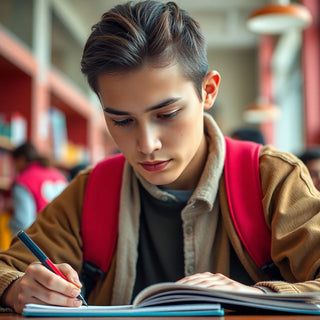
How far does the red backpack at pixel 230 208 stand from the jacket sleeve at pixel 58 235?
0.03m

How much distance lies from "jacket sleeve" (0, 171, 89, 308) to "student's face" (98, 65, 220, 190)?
0.25m

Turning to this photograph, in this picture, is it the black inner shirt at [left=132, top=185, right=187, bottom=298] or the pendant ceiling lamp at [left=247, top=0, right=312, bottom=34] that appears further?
the pendant ceiling lamp at [left=247, top=0, right=312, bottom=34]

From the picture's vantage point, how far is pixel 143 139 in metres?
1.17

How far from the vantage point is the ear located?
4.32 ft

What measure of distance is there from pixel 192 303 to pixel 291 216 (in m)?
0.34

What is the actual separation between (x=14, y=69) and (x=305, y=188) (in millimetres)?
5239

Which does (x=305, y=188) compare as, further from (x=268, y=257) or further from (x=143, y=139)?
(x=143, y=139)

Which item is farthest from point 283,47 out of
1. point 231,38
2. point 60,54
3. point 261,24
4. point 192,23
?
point 192,23

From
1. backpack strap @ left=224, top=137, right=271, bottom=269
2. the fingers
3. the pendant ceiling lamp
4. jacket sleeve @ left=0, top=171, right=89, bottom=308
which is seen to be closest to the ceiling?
the pendant ceiling lamp

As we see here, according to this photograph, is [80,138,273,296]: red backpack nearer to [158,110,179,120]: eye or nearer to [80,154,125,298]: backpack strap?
[80,154,125,298]: backpack strap

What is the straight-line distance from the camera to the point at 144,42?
1.18m

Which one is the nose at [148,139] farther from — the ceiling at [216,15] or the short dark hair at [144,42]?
the ceiling at [216,15]

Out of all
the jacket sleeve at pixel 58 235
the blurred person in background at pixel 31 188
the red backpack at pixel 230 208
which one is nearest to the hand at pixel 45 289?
the jacket sleeve at pixel 58 235

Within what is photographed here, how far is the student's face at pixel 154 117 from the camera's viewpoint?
115cm
